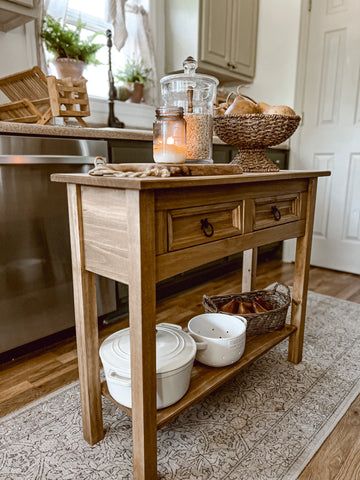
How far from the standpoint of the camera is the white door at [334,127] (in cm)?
258

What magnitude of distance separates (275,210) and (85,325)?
0.70 m

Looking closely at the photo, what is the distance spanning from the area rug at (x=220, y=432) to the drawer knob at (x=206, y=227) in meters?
0.64

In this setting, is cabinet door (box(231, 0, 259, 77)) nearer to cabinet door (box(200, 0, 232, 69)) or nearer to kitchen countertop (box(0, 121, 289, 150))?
cabinet door (box(200, 0, 232, 69))

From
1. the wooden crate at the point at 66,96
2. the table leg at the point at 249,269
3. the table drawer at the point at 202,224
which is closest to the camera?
the table drawer at the point at 202,224

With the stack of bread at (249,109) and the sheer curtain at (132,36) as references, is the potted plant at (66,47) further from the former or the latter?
the stack of bread at (249,109)

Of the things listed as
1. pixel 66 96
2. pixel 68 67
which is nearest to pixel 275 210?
pixel 66 96

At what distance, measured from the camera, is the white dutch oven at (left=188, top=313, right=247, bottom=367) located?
1.11m

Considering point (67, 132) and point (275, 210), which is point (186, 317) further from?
point (67, 132)

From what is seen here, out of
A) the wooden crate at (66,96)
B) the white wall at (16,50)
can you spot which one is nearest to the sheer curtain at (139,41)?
the white wall at (16,50)

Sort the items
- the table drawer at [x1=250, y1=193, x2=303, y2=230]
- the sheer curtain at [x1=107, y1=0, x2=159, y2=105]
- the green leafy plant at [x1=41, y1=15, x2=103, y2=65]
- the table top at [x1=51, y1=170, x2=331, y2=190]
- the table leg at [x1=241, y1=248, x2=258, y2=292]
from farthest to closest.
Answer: the sheer curtain at [x1=107, y1=0, x2=159, y2=105], the green leafy plant at [x1=41, y1=15, x2=103, y2=65], the table leg at [x1=241, y1=248, x2=258, y2=292], the table drawer at [x1=250, y1=193, x2=303, y2=230], the table top at [x1=51, y1=170, x2=331, y2=190]

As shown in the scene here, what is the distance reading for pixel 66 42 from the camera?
2.02 m

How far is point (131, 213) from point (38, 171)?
83 centimetres

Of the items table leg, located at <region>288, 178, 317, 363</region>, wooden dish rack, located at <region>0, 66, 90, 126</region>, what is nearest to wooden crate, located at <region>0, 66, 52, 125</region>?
wooden dish rack, located at <region>0, 66, 90, 126</region>

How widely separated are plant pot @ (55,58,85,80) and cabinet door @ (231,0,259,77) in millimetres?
1326
